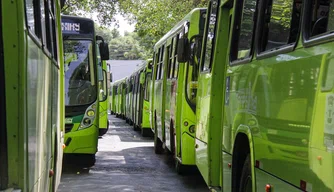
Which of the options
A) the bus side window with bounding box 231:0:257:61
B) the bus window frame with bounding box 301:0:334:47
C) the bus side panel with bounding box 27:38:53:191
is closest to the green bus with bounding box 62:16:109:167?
the bus side window with bounding box 231:0:257:61

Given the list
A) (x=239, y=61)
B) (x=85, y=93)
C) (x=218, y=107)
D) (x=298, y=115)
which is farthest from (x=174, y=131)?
(x=298, y=115)

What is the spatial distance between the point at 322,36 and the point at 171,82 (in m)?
8.84

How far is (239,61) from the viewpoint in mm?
6160

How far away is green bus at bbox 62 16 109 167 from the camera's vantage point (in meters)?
11.8

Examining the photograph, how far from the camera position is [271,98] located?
4.60 metres

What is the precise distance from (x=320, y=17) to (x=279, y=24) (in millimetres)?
946

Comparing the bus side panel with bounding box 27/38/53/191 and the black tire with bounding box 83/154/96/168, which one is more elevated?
the bus side panel with bounding box 27/38/53/191

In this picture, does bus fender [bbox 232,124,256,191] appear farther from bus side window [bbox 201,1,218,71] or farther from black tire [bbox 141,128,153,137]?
black tire [bbox 141,128,153,137]

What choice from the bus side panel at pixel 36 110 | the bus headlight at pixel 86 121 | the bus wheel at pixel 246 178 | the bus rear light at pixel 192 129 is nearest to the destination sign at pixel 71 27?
the bus headlight at pixel 86 121

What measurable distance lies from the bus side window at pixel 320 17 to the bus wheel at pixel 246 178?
2091 mm

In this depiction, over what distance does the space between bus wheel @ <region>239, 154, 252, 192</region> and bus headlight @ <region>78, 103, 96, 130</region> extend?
20.6 feet

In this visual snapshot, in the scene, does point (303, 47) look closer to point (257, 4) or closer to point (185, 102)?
point (257, 4)

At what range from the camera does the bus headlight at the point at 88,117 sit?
11.8 m

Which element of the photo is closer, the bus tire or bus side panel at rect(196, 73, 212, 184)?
bus side panel at rect(196, 73, 212, 184)
